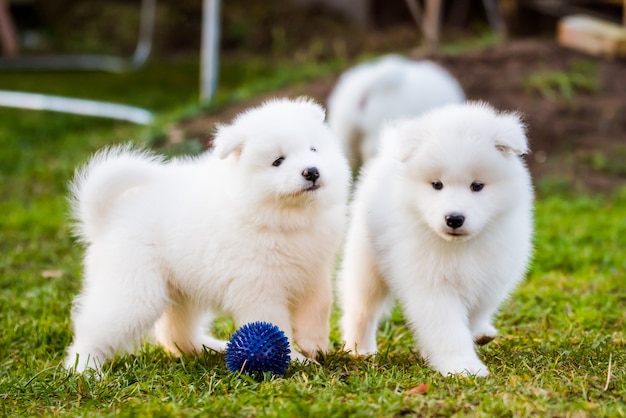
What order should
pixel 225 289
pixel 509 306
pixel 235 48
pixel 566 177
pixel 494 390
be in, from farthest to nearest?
1. pixel 235 48
2. pixel 566 177
3. pixel 509 306
4. pixel 225 289
5. pixel 494 390

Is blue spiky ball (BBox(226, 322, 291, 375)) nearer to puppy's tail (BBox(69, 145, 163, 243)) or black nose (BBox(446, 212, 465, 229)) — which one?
black nose (BBox(446, 212, 465, 229))

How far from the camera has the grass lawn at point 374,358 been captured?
3145mm

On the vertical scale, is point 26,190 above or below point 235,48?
below

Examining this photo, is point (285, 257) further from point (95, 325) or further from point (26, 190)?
point (26, 190)

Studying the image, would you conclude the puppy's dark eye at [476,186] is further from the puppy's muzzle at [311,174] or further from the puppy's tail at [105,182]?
the puppy's tail at [105,182]

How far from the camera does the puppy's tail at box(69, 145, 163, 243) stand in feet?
13.8

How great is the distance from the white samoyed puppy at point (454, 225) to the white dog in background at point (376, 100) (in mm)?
3942

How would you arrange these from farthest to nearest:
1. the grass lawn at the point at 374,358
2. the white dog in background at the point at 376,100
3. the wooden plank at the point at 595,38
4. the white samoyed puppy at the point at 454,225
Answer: the wooden plank at the point at 595,38, the white dog in background at the point at 376,100, the white samoyed puppy at the point at 454,225, the grass lawn at the point at 374,358

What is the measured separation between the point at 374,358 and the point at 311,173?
88cm

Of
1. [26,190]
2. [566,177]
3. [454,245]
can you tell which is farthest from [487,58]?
[454,245]

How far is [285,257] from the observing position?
3.86 metres

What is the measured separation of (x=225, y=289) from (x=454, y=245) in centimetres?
99

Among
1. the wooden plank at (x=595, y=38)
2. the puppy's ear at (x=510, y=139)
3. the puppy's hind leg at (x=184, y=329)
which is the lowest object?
the puppy's hind leg at (x=184, y=329)

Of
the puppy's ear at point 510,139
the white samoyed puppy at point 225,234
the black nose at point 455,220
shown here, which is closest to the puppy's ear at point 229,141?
the white samoyed puppy at point 225,234
